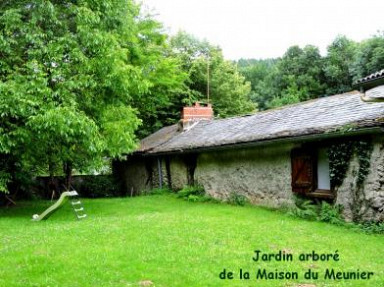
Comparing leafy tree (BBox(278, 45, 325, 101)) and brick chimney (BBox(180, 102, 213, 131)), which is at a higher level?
leafy tree (BBox(278, 45, 325, 101))

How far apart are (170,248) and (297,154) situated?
610 centimetres

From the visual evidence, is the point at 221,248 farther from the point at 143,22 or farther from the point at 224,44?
the point at 224,44

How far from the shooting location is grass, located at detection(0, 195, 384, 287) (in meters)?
6.34

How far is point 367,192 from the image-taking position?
34.3 feet

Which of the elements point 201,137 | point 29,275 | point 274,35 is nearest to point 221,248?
point 29,275

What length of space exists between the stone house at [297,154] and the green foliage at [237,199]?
0.60 feet

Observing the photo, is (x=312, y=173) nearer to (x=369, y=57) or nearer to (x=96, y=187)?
(x=96, y=187)

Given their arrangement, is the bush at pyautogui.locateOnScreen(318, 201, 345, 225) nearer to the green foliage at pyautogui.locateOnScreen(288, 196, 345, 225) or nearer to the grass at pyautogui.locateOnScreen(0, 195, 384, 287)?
the green foliage at pyautogui.locateOnScreen(288, 196, 345, 225)

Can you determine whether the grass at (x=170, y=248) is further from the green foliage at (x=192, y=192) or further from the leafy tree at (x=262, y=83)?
the leafy tree at (x=262, y=83)

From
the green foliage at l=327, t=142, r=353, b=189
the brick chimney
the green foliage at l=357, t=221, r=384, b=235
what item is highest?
the brick chimney

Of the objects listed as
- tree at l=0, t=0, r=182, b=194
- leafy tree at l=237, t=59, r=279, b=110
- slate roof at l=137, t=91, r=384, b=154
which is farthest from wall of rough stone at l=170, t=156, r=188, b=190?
leafy tree at l=237, t=59, r=279, b=110

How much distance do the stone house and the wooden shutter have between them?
3cm

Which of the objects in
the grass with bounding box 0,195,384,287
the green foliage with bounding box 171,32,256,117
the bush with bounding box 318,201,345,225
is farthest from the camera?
the green foliage with bounding box 171,32,256,117

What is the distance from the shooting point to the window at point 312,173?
→ 12117 millimetres
